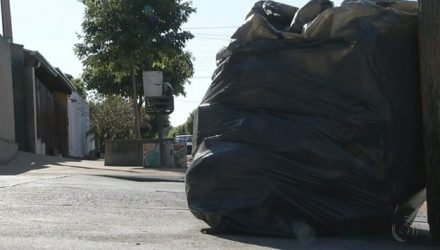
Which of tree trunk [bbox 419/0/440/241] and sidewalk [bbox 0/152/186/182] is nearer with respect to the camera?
tree trunk [bbox 419/0/440/241]

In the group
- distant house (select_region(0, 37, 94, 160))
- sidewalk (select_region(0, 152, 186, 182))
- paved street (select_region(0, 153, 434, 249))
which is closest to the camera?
paved street (select_region(0, 153, 434, 249))

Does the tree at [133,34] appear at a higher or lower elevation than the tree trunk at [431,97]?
higher

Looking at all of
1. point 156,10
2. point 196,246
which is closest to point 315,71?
point 196,246

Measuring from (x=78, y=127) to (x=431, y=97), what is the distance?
3191cm

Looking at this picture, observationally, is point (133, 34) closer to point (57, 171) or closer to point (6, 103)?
point (6, 103)

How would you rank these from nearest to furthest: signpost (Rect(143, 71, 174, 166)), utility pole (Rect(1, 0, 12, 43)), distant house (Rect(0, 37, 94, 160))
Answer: signpost (Rect(143, 71, 174, 166)) < distant house (Rect(0, 37, 94, 160)) < utility pole (Rect(1, 0, 12, 43))

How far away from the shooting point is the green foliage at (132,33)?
21156mm

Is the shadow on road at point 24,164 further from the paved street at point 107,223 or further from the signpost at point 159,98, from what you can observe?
the paved street at point 107,223

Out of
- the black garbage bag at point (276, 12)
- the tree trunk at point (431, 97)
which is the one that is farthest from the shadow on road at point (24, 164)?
the tree trunk at point (431, 97)

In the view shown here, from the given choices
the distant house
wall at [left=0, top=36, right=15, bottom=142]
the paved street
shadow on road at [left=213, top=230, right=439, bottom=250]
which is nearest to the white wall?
the distant house

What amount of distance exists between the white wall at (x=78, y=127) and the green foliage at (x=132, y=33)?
34.3ft

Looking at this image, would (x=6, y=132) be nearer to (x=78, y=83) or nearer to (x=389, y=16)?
(x=389, y=16)

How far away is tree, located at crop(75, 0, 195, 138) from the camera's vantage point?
21156 mm

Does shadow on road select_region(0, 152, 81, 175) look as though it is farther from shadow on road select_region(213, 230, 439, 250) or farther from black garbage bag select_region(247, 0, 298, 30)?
shadow on road select_region(213, 230, 439, 250)
